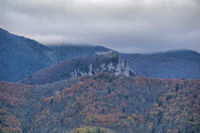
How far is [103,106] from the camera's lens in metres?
161

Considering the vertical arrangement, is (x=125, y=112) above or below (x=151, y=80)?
below

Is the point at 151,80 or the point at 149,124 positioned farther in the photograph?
the point at 151,80

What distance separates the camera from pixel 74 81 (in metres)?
188

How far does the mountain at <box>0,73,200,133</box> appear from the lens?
142 metres

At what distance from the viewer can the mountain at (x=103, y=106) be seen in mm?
142250

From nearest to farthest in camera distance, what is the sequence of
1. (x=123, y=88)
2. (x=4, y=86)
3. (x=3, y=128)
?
1. (x=3, y=128)
2. (x=123, y=88)
3. (x=4, y=86)

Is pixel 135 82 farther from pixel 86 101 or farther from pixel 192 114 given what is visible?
pixel 192 114

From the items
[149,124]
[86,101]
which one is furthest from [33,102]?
[149,124]

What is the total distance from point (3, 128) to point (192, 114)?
83.3 m

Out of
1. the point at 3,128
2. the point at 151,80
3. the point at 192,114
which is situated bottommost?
the point at 3,128

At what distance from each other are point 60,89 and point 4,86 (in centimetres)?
3298

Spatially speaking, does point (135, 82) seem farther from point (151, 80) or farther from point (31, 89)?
point (31, 89)

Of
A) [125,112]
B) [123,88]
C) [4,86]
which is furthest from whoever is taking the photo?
[4,86]

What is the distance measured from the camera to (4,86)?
184625 mm
